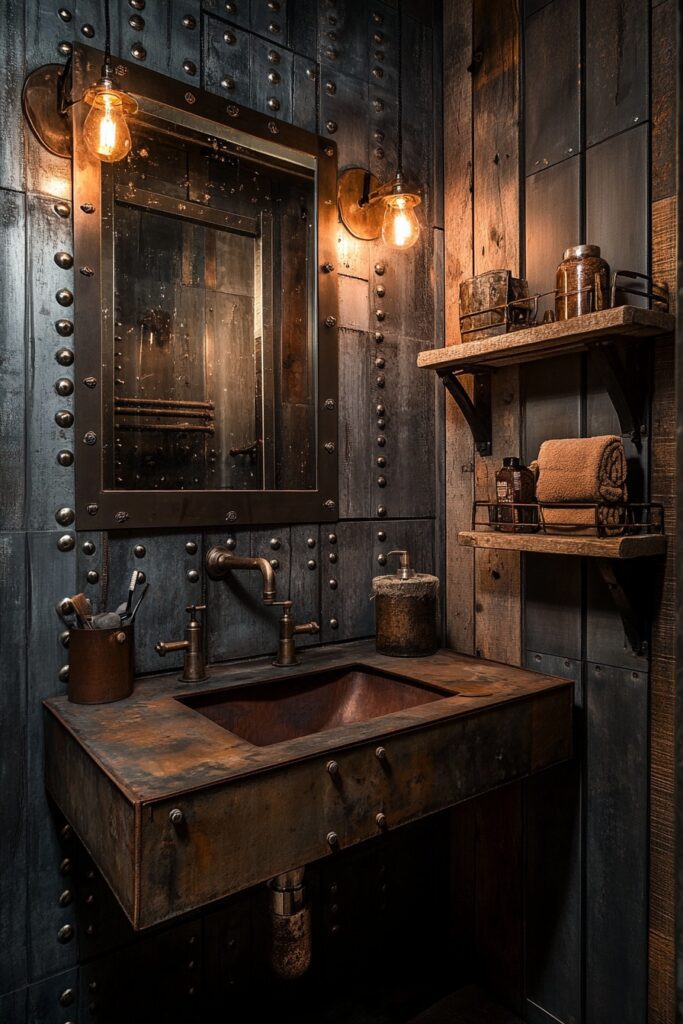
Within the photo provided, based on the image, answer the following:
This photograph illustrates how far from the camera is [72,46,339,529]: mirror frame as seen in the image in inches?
55.3

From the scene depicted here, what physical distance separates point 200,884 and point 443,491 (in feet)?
4.24

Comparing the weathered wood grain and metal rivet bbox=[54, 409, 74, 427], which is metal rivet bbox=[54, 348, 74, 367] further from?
the weathered wood grain

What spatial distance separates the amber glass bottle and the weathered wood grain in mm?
743

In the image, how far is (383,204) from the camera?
73.4 inches

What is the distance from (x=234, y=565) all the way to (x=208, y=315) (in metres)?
0.58

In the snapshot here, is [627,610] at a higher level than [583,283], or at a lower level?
lower

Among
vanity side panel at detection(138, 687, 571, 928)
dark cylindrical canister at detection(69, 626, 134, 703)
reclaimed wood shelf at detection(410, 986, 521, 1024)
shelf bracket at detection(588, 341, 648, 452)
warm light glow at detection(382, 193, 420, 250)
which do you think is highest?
warm light glow at detection(382, 193, 420, 250)

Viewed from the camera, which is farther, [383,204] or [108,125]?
[383,204]

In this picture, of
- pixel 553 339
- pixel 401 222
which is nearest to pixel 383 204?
pixel 401 222

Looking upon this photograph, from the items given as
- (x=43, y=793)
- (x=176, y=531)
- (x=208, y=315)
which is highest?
(x=208, y=315)

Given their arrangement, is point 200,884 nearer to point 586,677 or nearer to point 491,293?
point 586,677

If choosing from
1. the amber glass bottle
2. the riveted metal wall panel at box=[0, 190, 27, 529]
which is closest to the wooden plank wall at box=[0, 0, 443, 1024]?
the riveted metal wall panel at box=[0, 190, 27, 529]

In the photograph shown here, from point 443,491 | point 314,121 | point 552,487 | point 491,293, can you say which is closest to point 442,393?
point 443,491

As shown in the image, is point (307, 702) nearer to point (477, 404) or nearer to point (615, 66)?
point (477, 404)
